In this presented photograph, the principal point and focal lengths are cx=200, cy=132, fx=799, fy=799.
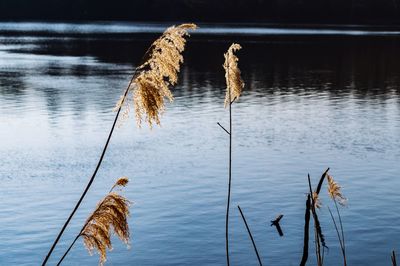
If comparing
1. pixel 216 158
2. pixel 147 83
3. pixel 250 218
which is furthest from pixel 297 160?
pixel 147 83

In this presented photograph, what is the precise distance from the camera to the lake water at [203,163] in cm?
2653

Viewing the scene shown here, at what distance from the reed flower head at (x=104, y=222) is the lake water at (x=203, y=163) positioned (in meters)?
18.0

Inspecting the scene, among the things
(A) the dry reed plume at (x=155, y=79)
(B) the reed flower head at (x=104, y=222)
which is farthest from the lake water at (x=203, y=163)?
(B) the reed flower head at (x=104, y=222)

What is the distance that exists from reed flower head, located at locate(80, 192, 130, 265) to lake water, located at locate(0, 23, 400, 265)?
1796 cm

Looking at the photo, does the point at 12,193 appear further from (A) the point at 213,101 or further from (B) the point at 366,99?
(B) the point at 366,99

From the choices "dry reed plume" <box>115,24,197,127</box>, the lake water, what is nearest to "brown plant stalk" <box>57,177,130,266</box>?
"dry reed plume" <box>115,24,197,127</box>

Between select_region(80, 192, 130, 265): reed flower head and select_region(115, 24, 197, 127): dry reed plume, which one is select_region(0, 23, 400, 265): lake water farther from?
select_region(80, 192, 130, 265): reed flower head

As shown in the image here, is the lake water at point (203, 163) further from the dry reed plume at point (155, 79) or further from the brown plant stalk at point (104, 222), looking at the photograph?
the brown plant stalk at point (104, 222)

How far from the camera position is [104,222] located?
651 centimetres

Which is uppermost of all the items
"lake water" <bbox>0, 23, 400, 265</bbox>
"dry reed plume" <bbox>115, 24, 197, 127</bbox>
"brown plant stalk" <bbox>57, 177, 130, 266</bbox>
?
"dry reed plume" <bbox>115, 24, 197, 127</bbox>

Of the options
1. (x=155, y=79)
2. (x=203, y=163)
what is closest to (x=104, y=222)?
(x=155, y=79)

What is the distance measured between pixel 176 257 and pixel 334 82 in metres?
58.9

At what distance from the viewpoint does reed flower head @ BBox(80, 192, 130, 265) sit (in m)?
6.53

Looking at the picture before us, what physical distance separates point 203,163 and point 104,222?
33.2m
